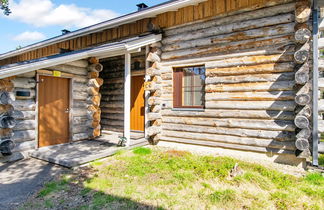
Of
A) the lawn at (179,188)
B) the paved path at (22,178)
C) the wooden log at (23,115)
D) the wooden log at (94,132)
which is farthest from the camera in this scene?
the wooden log at (94,132)

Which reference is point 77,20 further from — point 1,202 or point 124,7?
point 1,202

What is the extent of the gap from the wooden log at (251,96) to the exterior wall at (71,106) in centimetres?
437

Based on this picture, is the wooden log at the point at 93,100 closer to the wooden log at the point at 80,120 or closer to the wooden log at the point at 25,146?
the wooden log at the point at 80,120

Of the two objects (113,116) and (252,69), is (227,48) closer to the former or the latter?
(252,69)

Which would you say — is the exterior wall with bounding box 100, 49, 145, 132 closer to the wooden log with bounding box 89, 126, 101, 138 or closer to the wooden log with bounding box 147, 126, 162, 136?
the wooden log with bounding box 89, 126, 101, 138

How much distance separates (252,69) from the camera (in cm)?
529

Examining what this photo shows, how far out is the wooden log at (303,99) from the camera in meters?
4.34

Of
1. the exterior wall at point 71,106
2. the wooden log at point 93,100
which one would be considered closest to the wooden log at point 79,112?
the exterior wall at point 71,106

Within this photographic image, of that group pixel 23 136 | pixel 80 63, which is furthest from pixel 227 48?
pixel 23 136

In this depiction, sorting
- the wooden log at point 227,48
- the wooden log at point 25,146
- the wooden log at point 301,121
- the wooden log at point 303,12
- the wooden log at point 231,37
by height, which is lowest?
the wooden log at point 25,146

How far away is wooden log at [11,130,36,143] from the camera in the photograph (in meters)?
5.43

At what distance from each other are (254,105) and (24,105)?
6.43m

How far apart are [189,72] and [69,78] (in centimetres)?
429

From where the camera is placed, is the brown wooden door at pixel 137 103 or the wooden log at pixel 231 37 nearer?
the wooden log at pixel 231 37
